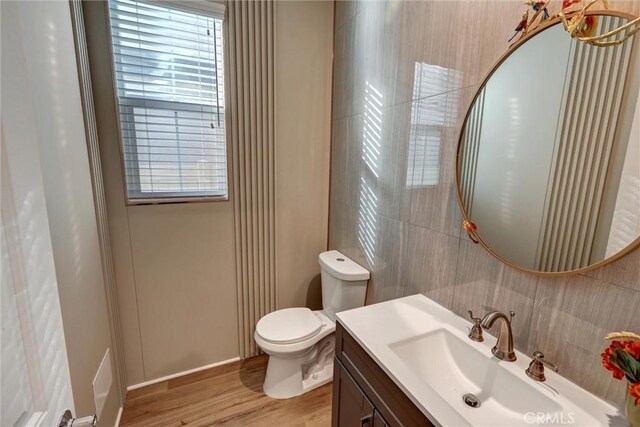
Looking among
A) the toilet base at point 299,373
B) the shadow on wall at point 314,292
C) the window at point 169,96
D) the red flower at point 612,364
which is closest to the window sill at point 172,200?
the window at point 169,96

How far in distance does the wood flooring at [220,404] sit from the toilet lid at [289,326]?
44cm

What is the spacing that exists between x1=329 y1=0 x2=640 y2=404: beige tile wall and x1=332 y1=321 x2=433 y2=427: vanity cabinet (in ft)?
1.46

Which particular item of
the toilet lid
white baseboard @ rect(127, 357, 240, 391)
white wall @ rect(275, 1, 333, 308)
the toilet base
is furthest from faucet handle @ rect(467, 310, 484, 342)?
white baseboard @ rect(127, 357, 240, 391)

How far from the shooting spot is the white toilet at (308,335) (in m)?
1.61

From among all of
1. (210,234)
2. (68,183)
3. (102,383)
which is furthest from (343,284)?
(68,183)

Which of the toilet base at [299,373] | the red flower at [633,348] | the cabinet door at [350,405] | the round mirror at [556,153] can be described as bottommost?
the toilet base at [299,373]

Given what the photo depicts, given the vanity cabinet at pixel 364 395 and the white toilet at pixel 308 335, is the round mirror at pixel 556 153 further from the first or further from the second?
the white toilet at pixel 308 335

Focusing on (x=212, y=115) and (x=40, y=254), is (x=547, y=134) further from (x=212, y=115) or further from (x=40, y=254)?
(x=212, y=115)

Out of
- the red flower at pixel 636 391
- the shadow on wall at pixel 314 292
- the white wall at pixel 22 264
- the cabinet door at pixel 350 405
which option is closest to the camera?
the white wall at pixel 22 264

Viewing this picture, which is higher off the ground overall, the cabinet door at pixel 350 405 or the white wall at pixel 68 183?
the white wall at pixel 68 183

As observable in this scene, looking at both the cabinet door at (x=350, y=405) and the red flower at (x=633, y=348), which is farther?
the cabinet door at (x=350, y=405)

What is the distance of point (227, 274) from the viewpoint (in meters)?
1.92

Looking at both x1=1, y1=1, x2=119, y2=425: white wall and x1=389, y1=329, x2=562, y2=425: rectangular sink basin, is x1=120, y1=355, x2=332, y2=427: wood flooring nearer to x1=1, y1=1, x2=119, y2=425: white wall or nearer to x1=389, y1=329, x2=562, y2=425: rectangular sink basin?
x1=1, y1=1, x2=119, y2=425: white wall

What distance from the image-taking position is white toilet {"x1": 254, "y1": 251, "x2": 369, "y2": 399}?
1.61m
